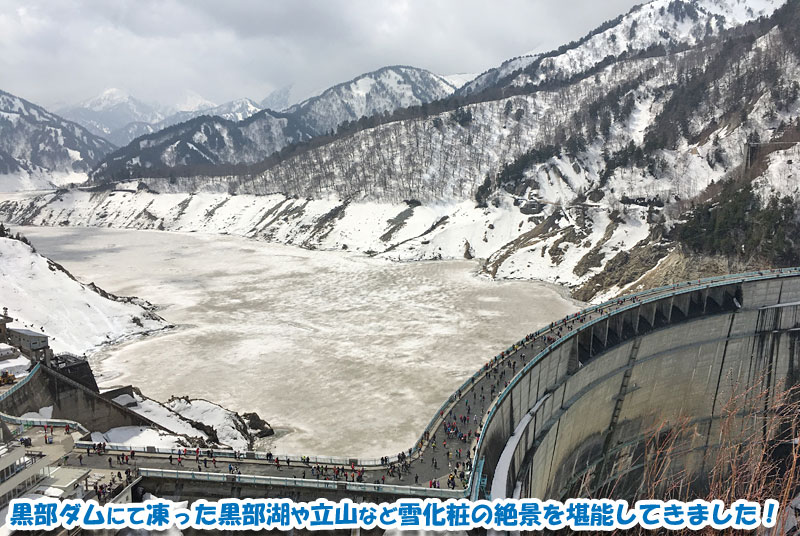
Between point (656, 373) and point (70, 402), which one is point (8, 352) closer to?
point (70, 402)

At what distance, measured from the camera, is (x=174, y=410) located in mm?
43875

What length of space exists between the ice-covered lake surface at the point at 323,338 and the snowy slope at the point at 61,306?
3956mm

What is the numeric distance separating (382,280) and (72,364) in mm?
63238

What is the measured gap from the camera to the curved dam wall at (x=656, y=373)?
3941 cm

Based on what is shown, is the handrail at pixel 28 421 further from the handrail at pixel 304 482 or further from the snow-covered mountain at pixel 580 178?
the snow-covered mountain at pixel 580 178

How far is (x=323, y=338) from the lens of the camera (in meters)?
66.5

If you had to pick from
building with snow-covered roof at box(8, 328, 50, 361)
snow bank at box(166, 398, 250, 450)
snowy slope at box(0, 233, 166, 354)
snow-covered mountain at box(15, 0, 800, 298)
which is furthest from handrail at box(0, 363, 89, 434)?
snow-covered mountain at box(15, 0, 800, 298)

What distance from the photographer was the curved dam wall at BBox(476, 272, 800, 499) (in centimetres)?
3941

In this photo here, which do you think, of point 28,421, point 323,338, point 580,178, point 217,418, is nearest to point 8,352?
point 28,421

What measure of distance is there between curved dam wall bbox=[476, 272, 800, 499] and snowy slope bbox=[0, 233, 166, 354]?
57.6 metres

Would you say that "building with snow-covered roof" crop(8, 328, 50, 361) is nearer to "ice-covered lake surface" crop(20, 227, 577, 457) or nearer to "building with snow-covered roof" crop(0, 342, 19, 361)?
"building with snow-covered roof" crop(0, 342, 19, 361)

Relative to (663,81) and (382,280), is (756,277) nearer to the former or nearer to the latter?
(382,280)

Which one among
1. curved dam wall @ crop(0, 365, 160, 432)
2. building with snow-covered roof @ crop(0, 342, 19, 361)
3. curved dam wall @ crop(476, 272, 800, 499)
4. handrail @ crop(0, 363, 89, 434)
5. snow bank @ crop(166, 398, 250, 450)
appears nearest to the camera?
handrail @ crop(0, 363, 89, 434)

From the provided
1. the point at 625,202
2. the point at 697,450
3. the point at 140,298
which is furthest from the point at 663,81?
the point at 140,298
